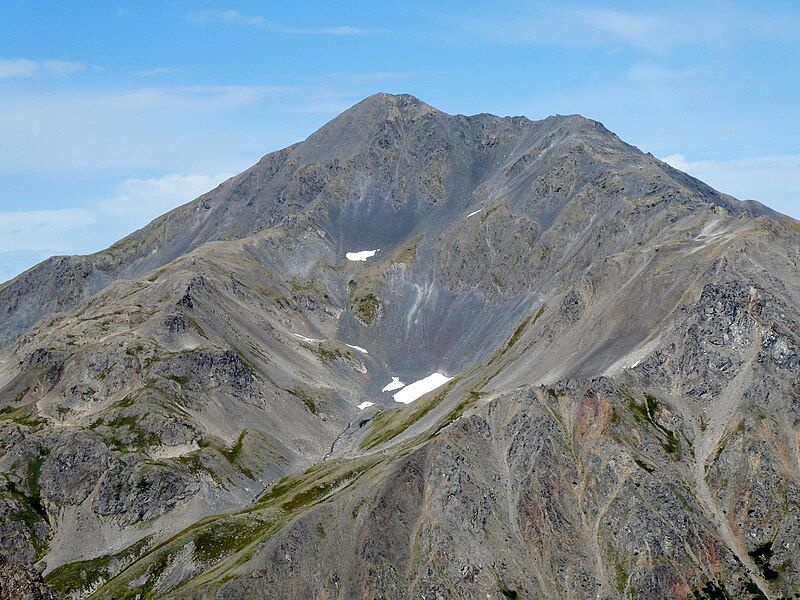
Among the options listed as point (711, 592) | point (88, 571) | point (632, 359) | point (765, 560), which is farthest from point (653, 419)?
point (88, 571)

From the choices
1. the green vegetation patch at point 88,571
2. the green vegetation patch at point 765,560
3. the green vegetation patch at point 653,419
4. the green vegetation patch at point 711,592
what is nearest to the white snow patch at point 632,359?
the green vegetation patch at point 653,419

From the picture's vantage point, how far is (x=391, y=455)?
182 meters

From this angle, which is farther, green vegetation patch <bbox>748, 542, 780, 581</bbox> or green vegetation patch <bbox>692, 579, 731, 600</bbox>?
green vegetation patch <bbox>748, 542, 780, 581</bbox>

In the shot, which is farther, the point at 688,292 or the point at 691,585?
the point at 688,292

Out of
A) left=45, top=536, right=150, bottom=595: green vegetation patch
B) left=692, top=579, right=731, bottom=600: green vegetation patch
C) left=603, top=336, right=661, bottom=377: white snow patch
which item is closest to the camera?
left=692, top=579, right=731, bottom=600: green vegetation patch

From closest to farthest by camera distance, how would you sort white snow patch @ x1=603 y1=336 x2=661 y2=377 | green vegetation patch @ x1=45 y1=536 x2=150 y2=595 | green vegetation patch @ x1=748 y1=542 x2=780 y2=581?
green vegetation patch @ x1=748 y1=542 x2=780 y2=581
green vegetation patch @ x1=45 y1=536 x2=150 y2=595
white snow patch @ x1=603 y1=336 x2=661 y2=377

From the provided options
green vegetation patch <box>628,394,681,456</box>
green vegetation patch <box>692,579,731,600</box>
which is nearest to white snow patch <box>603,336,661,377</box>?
green vegetation patch <box>628,394,681,456</box>

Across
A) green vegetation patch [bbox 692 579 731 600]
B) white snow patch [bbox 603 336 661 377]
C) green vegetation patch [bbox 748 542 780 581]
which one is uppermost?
white snow patch [bbox 603 336 661 377]

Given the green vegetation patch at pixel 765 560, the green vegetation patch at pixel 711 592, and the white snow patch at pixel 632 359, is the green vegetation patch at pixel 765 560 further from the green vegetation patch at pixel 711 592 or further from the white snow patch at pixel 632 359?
the white snow patch at pixel 632 359

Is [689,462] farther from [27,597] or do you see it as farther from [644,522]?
[27,597]

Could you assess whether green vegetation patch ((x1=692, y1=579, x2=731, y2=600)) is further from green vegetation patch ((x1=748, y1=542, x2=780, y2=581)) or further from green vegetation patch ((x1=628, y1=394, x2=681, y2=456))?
green vegetation patch ((x1=628, y1=394, x2=681, y2=456))

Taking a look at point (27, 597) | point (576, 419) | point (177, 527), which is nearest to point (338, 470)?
point (177, 527)

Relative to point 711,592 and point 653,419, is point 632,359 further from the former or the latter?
point 711,592

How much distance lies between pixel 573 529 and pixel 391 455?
1649 inches
